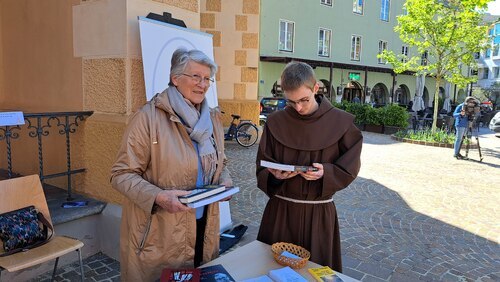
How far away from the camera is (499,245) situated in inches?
163

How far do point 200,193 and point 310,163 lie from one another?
72cm

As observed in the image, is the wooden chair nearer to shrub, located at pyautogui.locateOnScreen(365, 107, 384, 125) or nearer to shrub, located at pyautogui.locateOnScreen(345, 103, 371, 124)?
shrub, located at pyautogui.locateOnScreen(365, 107, 384, 125)

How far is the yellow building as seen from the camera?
3184mm

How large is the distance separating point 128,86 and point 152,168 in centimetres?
151

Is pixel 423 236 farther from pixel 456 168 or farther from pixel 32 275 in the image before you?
pixel 456 168

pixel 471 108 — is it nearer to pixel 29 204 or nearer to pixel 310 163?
pixel 310 163

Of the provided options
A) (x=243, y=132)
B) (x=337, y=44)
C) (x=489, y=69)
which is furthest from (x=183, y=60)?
(x=489, y=69)

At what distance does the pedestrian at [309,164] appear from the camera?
6.84 feet

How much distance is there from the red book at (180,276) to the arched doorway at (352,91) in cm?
2608

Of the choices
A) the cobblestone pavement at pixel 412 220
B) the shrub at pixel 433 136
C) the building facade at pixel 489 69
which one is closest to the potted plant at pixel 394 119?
the shrub at pixel 433 136

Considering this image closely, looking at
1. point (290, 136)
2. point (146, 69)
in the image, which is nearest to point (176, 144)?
point (290, 136)

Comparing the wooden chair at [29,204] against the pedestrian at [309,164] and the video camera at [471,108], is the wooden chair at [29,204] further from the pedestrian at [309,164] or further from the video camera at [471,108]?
the video camera at [471,108]

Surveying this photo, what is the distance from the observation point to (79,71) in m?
3.49

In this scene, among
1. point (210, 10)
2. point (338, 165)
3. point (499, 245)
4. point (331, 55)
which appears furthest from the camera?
point (331, 55)
